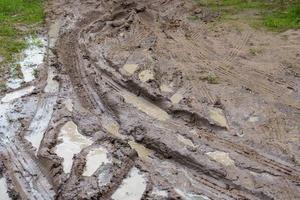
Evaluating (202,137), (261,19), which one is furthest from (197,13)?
(202,137)

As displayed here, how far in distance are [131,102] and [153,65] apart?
164cm

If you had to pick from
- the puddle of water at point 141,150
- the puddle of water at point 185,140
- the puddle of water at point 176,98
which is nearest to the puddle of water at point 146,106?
the puddle of water at point 176,98

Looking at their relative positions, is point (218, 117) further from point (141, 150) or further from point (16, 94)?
point (16, 94)

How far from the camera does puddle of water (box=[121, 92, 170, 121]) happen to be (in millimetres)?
9125

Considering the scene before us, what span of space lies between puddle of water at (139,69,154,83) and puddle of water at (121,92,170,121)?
608mm

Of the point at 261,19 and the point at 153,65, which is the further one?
the point at 261,19

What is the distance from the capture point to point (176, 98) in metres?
9.64

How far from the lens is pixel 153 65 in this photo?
1098 centimetres

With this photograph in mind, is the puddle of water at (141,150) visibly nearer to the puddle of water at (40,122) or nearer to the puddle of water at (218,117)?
the puddle of water at (218,117)

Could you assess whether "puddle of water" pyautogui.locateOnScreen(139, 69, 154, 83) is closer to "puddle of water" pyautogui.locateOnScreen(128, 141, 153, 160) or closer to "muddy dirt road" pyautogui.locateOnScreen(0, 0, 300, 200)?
"muddy dirt road" pyautogui.locateOnScreen(0, 0, 300, 200)

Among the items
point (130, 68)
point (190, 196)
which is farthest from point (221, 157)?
point (130, 68)

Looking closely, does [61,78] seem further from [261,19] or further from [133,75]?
[261,19]

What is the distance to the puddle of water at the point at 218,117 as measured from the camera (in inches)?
342

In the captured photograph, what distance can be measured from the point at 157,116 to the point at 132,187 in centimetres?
206
